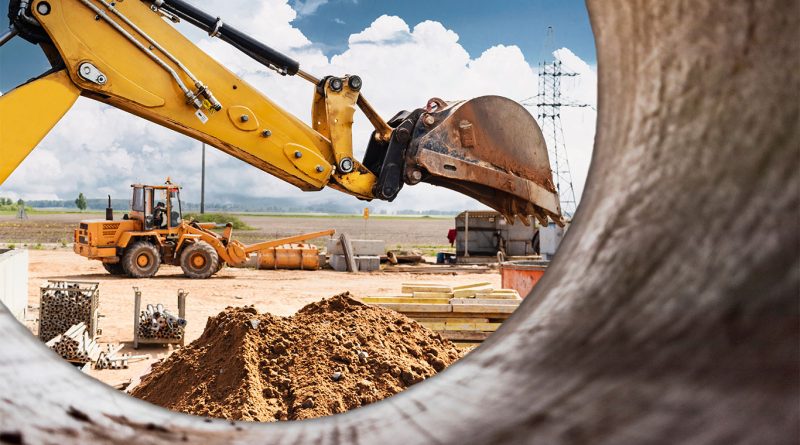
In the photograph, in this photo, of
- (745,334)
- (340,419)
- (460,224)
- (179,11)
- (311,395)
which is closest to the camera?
(745,334)

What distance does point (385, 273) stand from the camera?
20094 millimetres

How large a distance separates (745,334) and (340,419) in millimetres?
380

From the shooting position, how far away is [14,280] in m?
8.23

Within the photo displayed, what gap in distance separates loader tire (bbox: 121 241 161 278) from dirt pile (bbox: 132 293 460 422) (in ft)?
36.8

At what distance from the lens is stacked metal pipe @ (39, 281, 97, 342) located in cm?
849

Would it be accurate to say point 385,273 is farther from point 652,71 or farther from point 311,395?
point 652,71

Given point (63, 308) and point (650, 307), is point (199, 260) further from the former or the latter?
point (650, 307)

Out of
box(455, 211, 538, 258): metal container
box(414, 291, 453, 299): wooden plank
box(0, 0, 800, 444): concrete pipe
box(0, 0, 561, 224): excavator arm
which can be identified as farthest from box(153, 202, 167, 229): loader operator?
box(0, 0, 800, 444): concrete pipe

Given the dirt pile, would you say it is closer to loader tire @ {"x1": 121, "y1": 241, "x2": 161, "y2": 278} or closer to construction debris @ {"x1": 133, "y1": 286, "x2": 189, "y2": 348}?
construction debris @ {"x1": 133, "y1": 286, "x2": 189, "y2": 348}

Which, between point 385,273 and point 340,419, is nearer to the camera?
point 340,419

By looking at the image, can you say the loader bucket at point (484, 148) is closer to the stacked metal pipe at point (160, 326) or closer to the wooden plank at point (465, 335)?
the wooden plank at point (465, 335)

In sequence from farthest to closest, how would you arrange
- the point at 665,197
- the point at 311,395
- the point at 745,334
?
the point at 311,395 < the point at 665,197 < the point at 745,334

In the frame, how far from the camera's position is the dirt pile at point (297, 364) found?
3.96 metres

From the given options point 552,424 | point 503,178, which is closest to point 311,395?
point 503,178
